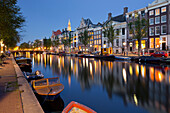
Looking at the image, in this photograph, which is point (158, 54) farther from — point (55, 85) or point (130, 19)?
point (55, 85)

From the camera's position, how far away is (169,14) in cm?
4731

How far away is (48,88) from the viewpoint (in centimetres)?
1008

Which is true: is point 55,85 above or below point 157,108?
above

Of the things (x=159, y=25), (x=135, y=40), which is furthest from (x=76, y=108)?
(x=135, y=40)

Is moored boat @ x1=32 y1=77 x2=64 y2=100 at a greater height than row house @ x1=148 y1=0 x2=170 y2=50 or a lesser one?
lesser

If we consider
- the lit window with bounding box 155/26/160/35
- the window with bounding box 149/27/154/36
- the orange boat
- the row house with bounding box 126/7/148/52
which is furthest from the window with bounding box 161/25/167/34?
the orange boat

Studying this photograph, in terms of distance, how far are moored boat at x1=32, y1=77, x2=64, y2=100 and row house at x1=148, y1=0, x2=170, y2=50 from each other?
153 ft

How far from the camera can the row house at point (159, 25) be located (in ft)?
157

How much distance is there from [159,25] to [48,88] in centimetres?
5309

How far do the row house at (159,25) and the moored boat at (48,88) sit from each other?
46684mm

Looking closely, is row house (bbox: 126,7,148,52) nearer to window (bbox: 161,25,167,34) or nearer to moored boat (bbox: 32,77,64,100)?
window (bbox: 161,25,167,34)

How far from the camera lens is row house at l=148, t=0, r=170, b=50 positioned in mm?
47781

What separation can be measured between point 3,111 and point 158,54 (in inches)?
1629

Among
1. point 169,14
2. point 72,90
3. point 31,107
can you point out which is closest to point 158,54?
point 169,14
